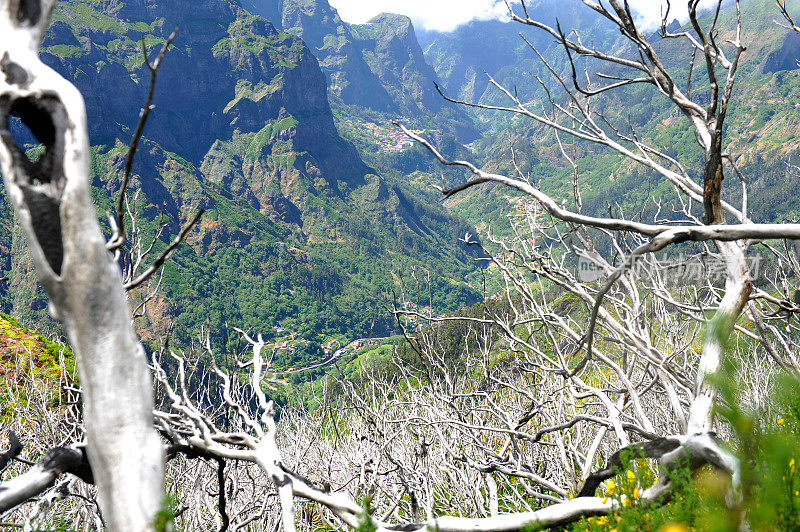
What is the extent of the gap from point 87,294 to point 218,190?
7349 inches

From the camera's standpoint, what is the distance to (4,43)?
115 centimetres

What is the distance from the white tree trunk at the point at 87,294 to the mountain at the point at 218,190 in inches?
4134

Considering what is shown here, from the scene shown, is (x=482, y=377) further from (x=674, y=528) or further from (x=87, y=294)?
(x=87, y=294)

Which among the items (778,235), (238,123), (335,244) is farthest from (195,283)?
(778,235)

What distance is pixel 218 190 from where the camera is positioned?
570 ft

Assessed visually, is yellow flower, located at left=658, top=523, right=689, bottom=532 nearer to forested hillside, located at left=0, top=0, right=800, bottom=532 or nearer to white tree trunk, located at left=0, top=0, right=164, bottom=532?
forested hillside, located at left=0, top=0, right=800, bottom=532

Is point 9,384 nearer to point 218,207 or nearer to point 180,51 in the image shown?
point 218,207

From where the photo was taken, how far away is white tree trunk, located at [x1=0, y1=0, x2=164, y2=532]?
1.05m

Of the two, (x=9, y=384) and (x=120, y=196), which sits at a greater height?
(x=120, y=196)

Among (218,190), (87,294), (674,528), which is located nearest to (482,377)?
(674,528)

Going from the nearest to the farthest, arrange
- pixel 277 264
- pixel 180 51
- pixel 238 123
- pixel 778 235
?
pixel 778 235
pixel 277 264
pixel 180 51
pixel 238 123

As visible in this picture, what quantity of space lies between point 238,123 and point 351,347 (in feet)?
404

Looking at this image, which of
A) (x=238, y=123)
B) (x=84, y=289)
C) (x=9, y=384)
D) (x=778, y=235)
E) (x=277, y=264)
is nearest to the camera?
(x=84, y=289)

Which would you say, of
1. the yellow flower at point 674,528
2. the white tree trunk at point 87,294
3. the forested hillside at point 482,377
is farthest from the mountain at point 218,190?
the white tree trunk at point 87,294
